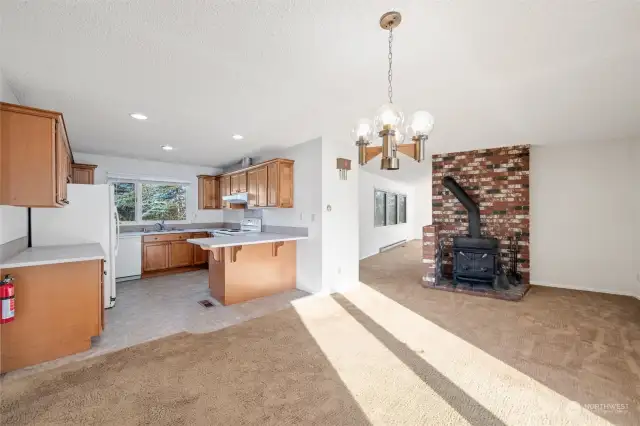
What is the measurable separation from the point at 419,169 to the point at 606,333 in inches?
184

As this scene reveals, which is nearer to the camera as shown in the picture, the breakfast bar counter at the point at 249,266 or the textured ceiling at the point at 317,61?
the textured ceiling at the point at 317,61

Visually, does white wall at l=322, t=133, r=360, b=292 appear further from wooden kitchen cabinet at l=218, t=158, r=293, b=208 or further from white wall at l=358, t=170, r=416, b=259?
white wall at l=358, t=170, r=416, b=259

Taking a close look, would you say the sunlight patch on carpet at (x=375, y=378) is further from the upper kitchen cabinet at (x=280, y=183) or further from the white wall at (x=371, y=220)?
the white wall at (x=371, y=220)

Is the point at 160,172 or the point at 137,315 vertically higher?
the point at 160,172

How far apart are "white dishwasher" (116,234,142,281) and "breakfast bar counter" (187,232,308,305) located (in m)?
1.85

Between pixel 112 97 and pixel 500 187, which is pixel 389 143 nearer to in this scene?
pixel 112 97

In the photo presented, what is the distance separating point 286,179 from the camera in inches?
176

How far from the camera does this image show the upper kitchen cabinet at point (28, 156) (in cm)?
211

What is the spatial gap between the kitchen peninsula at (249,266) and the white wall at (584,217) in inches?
153

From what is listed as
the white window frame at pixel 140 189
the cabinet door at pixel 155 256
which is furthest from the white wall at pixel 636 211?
the white window frame at pixel 140 189

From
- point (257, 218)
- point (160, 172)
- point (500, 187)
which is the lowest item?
point (257, 218)

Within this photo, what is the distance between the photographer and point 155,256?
5238 millimetres

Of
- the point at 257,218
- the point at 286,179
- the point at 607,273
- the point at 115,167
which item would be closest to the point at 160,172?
the point at 115,167

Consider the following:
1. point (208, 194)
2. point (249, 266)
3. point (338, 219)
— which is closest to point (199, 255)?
point (208, 194)
